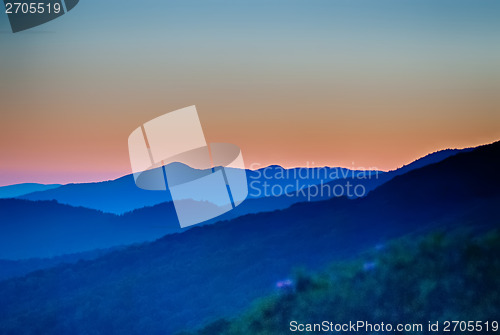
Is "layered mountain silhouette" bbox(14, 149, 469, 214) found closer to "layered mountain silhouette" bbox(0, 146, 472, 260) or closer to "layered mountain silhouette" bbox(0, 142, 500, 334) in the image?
"layered mountain silhouette" bbox(0, 146, 472, 260)

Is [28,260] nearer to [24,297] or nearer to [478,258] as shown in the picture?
[24,297]

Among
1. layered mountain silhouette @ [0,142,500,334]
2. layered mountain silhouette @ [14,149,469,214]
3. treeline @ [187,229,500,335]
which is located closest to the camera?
treeline @ [187,229,500,335]

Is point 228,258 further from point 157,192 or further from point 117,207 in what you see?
point 117,207

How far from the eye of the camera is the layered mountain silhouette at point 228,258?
17.4 m

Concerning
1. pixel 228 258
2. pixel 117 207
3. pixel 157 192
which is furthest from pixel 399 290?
pixel 117 207

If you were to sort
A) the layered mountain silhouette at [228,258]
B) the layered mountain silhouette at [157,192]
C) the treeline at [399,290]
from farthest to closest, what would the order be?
1. the layered mountain silhouette at [228,258]
2. the layered mountain silhouette at [157,192]
3. the treeline at [399,290]

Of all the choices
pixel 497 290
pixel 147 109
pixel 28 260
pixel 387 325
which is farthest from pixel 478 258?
pixel 28 260

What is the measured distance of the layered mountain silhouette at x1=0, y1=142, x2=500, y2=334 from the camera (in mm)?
17406

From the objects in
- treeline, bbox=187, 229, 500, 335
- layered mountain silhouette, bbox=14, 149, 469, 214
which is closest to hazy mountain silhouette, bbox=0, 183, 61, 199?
layered mountain silhouette, bbox=14, 149, 469, 214

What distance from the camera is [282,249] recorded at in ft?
61.7

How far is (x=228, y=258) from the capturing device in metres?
19.5

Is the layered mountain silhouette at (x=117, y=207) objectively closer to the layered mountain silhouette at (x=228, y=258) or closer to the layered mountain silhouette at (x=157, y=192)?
the layered mountain silhouette at (x=157, y=192)

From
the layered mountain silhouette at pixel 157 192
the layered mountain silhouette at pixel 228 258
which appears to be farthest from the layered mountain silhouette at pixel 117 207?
the layered mountain silhouette at pixel 228 258

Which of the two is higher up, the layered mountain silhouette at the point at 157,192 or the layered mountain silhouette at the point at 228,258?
the layered mountain silhouette at the point at 157,192
